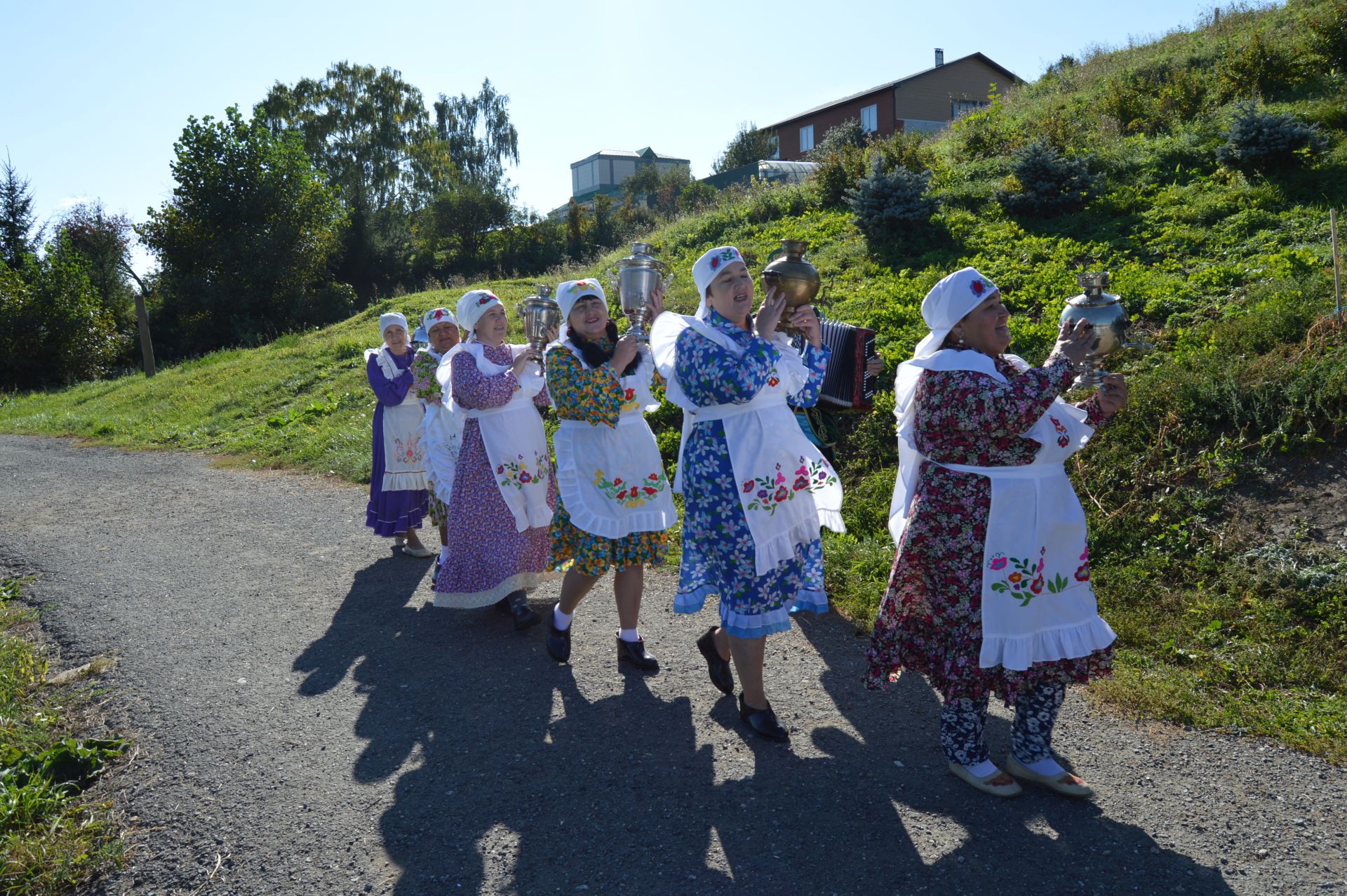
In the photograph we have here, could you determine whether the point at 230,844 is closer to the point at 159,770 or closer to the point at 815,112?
the point at 159,770

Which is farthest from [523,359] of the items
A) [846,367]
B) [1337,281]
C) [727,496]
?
[1337,281]

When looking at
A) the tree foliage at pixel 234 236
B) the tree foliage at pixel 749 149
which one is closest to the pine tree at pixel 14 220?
the tree foliage at pixel 234 236

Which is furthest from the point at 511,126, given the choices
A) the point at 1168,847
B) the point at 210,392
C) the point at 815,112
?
the point at 1168,847

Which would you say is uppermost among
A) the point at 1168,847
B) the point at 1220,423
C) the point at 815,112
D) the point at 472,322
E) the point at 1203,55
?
the point at 815,112

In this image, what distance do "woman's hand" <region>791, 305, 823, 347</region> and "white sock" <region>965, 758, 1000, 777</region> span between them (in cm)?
185

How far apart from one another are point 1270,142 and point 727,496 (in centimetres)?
862

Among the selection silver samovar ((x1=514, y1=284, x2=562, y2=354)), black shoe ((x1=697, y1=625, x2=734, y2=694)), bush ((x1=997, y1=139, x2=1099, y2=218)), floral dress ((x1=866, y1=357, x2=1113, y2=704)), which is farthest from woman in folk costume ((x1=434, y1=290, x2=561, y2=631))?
bush ((x1=997, y1=139, x2=1099, y2=218))

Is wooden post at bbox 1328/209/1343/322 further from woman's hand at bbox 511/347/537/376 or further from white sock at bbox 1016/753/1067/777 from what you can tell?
woman's hand at bbox 511/347/537/376

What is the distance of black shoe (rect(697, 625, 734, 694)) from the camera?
172 inches

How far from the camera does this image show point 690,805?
11.6 feet

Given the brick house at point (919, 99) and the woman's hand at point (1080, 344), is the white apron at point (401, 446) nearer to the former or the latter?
the woman's hand at point (1080, 344)

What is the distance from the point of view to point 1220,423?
238 inches

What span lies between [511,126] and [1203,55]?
3784 centimetres

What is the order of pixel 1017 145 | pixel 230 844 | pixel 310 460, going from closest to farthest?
pixel 230 844 < pixel 310 460 < pixel 1017 145
